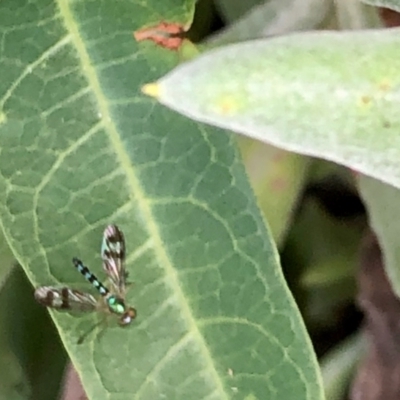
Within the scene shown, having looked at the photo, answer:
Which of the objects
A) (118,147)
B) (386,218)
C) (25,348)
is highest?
(118,147)

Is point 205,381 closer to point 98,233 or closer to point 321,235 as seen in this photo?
point 98,233

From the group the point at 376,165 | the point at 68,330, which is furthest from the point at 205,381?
the point at 376,165

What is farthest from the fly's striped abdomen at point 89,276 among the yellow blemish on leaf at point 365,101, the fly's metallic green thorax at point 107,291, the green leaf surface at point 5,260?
the yellow blemish on leaf at point 365,101

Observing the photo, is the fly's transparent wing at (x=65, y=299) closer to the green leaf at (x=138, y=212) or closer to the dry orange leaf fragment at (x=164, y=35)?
the green leaf at (x=138, y=212)

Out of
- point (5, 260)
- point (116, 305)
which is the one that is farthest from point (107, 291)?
point (5, 260)

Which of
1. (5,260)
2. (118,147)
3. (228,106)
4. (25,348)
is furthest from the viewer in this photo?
(25,348)

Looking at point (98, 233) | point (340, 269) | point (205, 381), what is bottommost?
point (340, 269)

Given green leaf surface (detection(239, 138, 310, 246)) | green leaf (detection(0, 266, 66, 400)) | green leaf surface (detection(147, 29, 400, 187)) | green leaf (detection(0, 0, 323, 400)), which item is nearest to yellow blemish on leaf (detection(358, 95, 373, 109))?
green leaf surface (detection(147, 29, 400, 187))

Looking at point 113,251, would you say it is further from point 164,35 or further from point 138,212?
point 164,35

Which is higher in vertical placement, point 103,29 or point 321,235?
point 103,29
